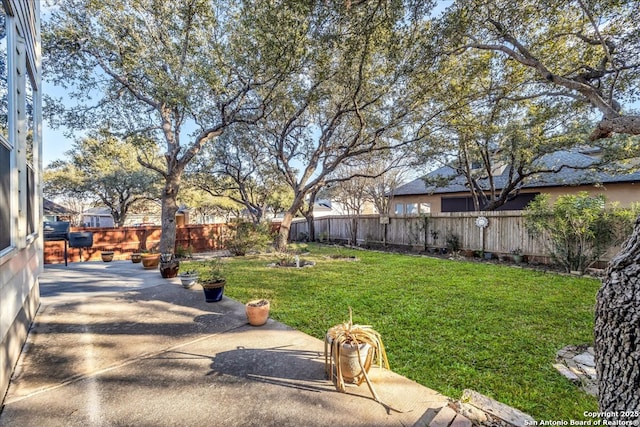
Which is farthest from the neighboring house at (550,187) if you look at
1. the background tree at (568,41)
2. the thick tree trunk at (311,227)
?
the thick tree trunk at (311,227)

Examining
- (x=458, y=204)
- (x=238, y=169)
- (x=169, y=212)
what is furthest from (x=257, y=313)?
(x=458, y=204)

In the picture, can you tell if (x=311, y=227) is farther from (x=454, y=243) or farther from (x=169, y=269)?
(x=169, y=269)

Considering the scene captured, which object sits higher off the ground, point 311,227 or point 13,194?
point 13,194

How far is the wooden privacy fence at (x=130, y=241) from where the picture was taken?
30.6 feet

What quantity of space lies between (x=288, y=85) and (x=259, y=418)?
8252 millimetres

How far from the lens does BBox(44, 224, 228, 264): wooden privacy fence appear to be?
9.33m

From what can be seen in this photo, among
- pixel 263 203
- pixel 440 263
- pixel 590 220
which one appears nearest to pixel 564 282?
pixel 590 220

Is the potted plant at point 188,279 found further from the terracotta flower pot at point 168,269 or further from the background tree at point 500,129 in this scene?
the background tree at point 500,129

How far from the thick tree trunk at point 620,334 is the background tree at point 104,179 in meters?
18.8

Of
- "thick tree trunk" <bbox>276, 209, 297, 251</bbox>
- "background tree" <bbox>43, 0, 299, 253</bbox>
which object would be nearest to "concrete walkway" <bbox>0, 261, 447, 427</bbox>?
"background tree" <bbox>43, 0, 299, 253</bbox>

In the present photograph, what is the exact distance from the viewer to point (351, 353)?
232 cm

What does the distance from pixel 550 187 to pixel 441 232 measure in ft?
16.9

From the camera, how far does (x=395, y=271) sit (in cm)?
715

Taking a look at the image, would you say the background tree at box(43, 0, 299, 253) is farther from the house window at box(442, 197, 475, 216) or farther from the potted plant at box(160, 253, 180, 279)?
the house window at box(442, 197, 475, 216)
